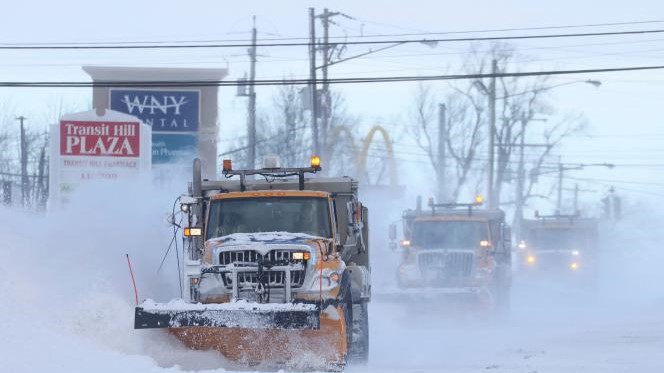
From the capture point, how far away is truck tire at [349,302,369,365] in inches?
651

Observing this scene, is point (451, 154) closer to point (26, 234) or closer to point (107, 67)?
point (107, 67)

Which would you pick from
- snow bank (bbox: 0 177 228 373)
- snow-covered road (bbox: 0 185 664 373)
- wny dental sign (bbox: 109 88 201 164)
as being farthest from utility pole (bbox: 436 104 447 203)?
snow bank (bbox: 0 177 228 373)

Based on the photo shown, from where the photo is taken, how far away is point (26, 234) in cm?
1717

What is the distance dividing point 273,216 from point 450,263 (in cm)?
1191

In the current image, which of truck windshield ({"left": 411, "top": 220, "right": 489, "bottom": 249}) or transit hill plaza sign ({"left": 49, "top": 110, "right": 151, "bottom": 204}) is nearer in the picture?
truck windshield ({"left": 411, "top": 220, "right": 489, "bottom": 249})

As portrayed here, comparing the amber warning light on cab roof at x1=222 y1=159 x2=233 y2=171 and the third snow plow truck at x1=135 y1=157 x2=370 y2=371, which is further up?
the amber warning light on cab roof at x1=222 y1=159 x2=233 y2=171

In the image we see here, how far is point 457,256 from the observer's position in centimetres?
2681

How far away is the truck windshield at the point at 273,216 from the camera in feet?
50.6

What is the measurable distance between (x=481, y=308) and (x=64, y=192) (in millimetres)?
12881

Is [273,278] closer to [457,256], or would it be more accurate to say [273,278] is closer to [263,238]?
[263,238]

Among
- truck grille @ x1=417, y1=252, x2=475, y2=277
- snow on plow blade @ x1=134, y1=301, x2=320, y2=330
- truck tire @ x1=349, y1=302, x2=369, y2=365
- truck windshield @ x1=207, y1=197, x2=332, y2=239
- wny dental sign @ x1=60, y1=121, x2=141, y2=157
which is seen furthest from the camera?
wny dental sign @ x1=60, y1=121, x2=141, y2=157

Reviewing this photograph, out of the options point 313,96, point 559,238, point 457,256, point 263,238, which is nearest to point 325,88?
point 313,96

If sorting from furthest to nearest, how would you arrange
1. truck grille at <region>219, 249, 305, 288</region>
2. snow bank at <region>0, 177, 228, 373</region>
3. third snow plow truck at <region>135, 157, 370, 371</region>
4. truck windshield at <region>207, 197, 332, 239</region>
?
1. truck windshield at <region>207, 197, 332, 239</region>
2. truck grille at <region>219, 249, 305, 288</region>
3. third snow plow truck at <region>135, 157, 370, 371</region>
4. snow bank at <region>0, 177, 228, 373</region>

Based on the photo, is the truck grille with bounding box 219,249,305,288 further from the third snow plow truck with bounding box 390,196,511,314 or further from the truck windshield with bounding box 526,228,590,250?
the truck windshield with bounding box 526,228,590,250
